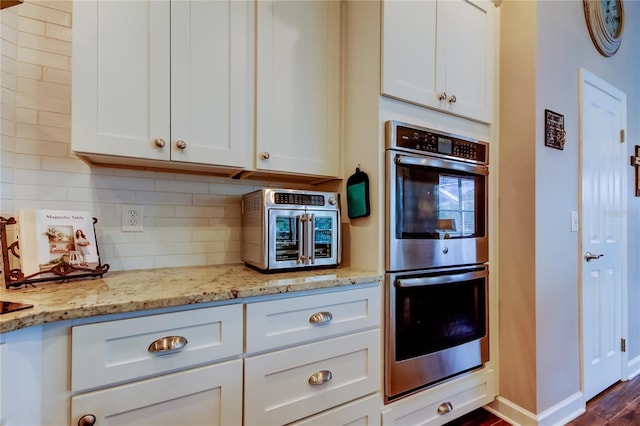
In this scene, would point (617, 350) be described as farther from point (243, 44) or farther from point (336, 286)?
point (243, 44)

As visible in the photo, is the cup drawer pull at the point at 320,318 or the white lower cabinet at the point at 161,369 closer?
the white lower cabinet at the point at 161,369

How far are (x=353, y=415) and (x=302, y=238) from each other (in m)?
0.78

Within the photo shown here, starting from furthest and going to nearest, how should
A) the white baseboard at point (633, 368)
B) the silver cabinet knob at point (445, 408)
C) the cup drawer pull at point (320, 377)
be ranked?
the white baseboard at point (633, 368) → the silver cabinet knob at point (445, 408) → the cup drawer pull at point (320, 377)

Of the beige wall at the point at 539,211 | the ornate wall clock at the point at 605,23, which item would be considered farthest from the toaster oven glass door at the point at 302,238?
the ornate wall clock at the point at 605,23

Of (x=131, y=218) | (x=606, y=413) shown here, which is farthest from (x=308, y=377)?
(x=606, y=413)

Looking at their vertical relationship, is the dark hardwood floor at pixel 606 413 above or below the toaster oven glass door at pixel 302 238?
below

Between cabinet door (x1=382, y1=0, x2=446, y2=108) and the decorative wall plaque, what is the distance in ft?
1.98

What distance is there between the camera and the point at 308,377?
120cm

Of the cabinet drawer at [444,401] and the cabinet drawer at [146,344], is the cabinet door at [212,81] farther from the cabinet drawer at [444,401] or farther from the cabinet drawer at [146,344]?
the cabinet drawer at [444,401]

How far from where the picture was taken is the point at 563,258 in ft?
5.75

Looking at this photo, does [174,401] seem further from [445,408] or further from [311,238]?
[445,408]

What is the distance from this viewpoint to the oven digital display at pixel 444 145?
157 centimetres

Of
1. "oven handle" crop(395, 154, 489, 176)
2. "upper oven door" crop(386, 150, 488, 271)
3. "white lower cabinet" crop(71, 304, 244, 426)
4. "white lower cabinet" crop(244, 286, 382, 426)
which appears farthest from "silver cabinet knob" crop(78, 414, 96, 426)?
"oven handle" crop(395, 154, 489, 176)

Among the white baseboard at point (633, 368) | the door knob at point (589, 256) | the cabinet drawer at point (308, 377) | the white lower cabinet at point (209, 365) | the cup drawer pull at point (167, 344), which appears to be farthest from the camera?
the white baseboard at point (633, 368)
